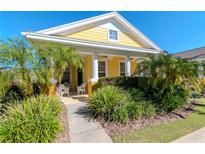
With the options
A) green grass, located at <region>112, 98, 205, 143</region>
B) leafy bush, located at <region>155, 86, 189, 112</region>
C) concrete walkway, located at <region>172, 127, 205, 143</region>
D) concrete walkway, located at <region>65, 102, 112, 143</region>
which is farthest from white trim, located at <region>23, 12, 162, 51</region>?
concrete walkway, located at <region>172, 127, 205, 143</region>

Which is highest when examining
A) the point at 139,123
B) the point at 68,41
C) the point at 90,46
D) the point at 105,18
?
the point at 105,18

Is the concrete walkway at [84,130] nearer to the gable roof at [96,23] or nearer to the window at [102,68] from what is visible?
the gable roof at [96,23]

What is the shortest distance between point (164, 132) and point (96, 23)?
31.8ft

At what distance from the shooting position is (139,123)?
626 cm

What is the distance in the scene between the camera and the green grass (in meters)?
5.01

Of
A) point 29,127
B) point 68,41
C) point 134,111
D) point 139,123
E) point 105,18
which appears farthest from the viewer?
point 105,18

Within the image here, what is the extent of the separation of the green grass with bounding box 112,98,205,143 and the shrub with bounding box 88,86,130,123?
0.83m

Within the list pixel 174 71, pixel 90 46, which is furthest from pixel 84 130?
pixel 90 46

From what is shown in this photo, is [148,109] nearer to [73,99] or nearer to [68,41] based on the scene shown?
[73,99]

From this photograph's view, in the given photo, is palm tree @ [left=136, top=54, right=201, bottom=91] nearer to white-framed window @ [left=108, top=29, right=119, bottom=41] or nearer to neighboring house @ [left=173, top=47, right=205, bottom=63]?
white-framed window @ [left=108, top=29, right=119, bottom=41]

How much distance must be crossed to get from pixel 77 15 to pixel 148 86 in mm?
7840

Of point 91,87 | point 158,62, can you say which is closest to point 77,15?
point 91,87

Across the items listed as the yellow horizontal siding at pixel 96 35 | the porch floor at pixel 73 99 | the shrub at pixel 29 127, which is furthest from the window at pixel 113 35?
the shrub at pixel 29 127

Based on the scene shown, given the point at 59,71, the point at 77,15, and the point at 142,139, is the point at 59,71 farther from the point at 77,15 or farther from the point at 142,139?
the point at 77,15
